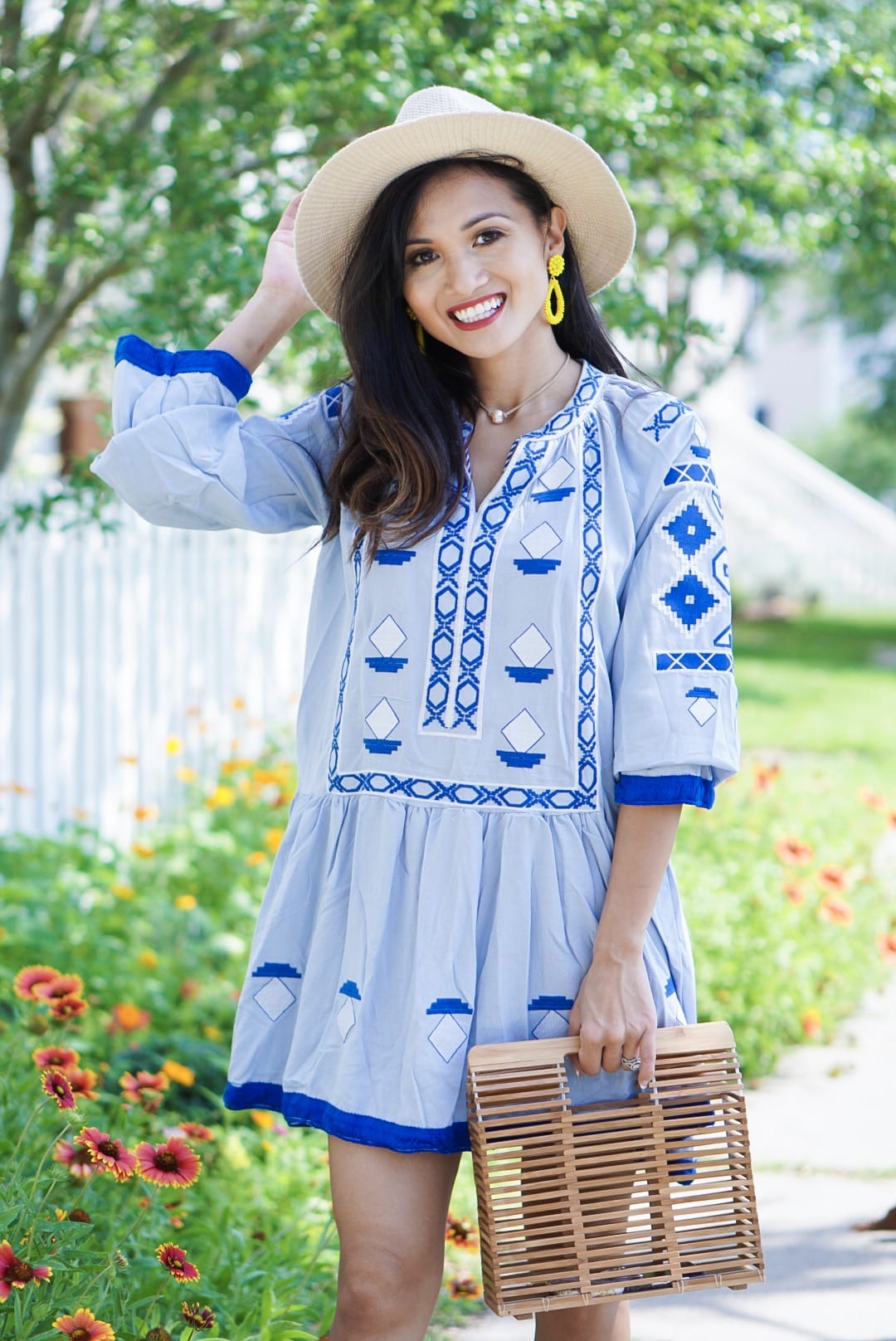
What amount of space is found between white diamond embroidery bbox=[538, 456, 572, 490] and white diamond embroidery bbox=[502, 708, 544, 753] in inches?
12.3

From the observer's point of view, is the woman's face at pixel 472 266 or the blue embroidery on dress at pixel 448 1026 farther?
the woman's face at pixel 472 266

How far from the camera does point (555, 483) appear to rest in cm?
206

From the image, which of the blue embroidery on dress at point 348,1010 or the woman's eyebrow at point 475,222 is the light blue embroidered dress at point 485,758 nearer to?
the blue embroidery on dress at point 348,1010

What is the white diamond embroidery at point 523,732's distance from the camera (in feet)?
6.58

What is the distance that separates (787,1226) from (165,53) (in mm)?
3767

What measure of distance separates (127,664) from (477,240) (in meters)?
4.05

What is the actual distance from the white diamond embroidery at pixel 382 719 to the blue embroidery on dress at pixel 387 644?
49mm

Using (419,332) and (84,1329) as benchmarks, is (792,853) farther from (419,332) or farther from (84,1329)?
(84,1329)

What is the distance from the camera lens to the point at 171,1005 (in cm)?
391

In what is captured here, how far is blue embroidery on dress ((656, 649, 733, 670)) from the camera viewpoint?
78.0 inches

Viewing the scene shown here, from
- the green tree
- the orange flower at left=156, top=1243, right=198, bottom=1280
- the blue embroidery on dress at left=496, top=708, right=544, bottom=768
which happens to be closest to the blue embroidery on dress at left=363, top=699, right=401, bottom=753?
the blue embroidery on dress at left=496, top=708, right=544, bottom=768

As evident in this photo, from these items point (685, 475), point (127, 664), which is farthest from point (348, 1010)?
point (127, 664)

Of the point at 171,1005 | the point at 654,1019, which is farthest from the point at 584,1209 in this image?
the point at 171,1005

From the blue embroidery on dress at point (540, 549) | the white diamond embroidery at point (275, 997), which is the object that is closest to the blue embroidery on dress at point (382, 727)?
the blue embroidery on dress at point (540, 549)
